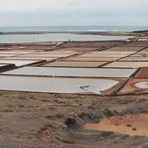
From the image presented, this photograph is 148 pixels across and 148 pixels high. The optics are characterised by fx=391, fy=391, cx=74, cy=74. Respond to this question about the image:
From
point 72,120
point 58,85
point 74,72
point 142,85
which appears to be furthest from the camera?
point 74,72

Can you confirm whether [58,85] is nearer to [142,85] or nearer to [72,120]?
[142,85]

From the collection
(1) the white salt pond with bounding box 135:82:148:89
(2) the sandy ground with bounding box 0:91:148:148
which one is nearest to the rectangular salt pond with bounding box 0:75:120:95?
(1) the white salt pond with bounding box 135:82:148:89

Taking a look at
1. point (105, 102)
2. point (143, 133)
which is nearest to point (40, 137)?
point (143, 133)

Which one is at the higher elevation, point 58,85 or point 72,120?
point 72,120

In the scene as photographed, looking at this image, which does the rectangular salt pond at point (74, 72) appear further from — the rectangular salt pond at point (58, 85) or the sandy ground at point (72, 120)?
the sandy ground at point (72, 120)

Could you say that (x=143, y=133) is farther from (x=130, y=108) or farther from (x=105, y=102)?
(x=105, y=102)

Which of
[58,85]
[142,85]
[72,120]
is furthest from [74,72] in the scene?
[72,120]

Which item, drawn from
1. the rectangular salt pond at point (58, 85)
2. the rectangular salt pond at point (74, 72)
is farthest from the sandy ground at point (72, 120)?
the rectangular salt pond at point (74, 72)

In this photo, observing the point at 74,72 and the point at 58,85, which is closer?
the point at 58,85
